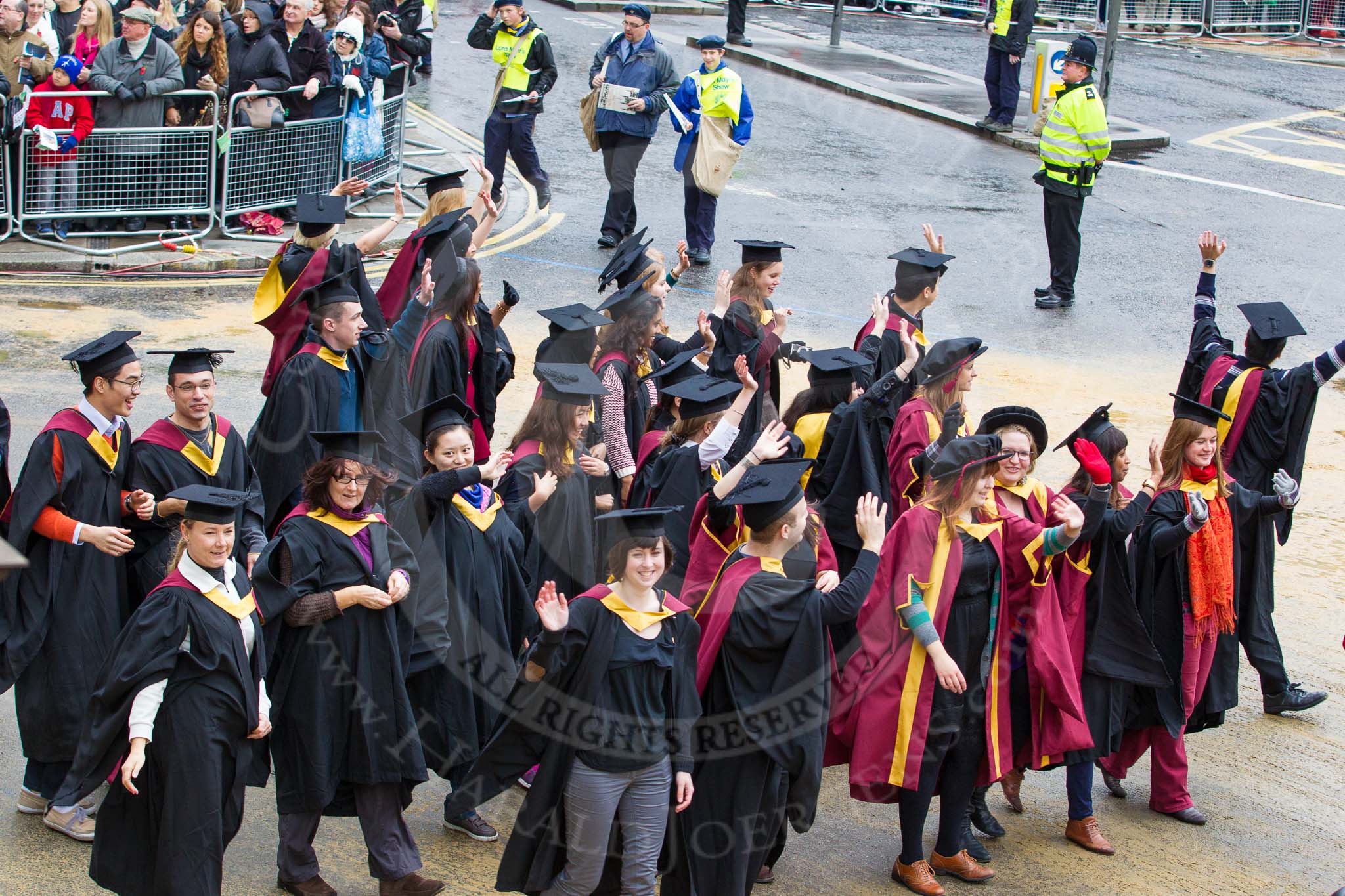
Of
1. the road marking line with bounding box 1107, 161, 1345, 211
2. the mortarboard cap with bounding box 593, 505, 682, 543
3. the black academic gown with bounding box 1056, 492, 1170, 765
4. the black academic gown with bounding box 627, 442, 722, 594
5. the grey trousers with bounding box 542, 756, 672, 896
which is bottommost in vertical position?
the grey trousers with bounding box 542, 756, 672, 896

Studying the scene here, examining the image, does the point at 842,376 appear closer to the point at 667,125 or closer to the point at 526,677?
the point at 526,677

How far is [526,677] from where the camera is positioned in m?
5.35

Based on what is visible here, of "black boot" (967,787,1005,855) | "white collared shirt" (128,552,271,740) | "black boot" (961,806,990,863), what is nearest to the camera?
"white collared shirt" (128,552,271,740)

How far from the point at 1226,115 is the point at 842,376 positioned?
1745 cm

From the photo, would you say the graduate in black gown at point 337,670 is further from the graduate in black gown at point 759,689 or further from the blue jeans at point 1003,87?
the blue jeans at point 1003,87

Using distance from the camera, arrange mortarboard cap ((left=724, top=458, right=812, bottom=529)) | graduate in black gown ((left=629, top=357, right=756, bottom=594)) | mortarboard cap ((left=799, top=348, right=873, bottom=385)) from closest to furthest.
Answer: mortarboard cap ((left=724, top=458, right=812, bottom=529))
graduate in black gown ((left=629, top=357, right=756, bottom=594))
mortarboard cap ((left=799, top=348, right=873, bottom=385))

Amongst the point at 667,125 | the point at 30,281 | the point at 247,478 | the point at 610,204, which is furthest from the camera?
the point at 667,125

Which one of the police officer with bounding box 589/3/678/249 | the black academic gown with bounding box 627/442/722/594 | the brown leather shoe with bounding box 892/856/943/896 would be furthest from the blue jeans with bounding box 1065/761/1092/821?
the police officer with bounding box 589/3/678/249

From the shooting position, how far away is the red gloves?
20.5 feet

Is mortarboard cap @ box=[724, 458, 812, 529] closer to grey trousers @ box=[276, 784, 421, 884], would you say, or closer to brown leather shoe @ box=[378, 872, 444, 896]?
grey trousers @ box=[276, 784, 421, 884]

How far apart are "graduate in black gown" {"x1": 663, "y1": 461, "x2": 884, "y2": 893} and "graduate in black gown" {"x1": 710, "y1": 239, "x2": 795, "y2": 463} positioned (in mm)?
2544

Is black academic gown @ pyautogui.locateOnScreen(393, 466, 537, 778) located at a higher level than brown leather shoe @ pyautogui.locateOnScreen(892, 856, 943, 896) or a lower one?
higher

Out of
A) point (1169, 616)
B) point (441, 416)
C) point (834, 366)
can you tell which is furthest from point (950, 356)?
point (441, 416)

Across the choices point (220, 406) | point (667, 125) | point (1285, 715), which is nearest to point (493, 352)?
point (220, 406)
